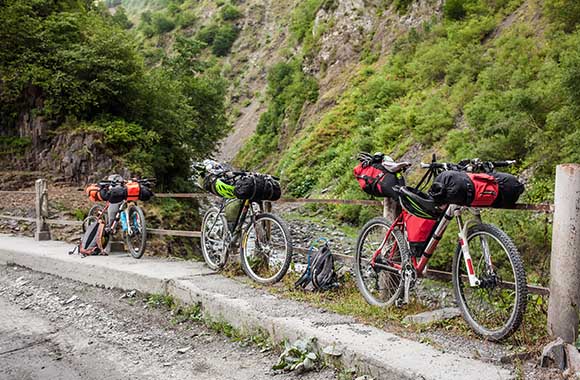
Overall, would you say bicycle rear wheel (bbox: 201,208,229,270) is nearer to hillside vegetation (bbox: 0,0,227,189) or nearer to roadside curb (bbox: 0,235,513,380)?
roadside curb (bbox: 0,235,513,380)

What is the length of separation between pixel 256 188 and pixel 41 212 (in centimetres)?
665

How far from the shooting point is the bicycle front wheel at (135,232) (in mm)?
7016

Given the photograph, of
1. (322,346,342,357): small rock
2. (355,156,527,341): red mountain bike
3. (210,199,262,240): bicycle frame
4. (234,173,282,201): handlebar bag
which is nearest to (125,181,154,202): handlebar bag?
(210,199,262,240): bicycle frame

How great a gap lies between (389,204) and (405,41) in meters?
28.5

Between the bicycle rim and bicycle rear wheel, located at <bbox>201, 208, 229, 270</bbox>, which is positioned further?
the bicycle rim

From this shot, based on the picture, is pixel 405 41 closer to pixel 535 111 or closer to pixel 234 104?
pixel 535 111

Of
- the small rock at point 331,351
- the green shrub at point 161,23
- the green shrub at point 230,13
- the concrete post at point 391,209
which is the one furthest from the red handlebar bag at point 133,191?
the green shrub at point 161,23

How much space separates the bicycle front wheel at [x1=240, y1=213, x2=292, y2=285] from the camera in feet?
17.3

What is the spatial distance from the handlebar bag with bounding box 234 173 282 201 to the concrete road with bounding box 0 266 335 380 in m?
1.43

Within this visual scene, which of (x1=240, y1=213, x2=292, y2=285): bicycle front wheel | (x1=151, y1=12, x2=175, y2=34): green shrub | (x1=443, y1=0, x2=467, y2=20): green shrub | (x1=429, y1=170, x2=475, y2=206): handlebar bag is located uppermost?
(x1=151, y1=12, x2=175, y2=34): green shrub

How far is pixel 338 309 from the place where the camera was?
13.6 ft

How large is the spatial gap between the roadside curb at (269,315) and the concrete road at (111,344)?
190mm

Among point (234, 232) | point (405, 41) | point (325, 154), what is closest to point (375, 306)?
point (234, 232)

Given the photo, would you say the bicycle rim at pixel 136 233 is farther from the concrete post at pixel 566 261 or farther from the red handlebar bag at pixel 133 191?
the concrete post at pixel 566 261
